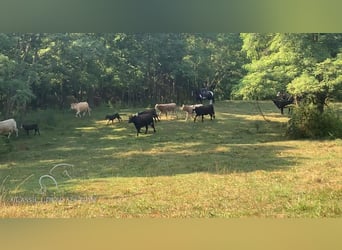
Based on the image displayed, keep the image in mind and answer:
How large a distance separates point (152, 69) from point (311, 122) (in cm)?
133

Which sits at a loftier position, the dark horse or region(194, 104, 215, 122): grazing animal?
the dark horse

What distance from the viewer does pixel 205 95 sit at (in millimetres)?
3811

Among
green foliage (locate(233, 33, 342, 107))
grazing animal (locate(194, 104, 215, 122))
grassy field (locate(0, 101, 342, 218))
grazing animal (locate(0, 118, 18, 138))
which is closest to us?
grassy field (locate(0, 101, 342, 218))

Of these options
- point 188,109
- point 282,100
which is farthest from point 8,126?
point 282,100

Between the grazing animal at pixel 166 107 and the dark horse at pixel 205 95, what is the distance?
209mm

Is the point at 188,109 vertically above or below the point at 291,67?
below

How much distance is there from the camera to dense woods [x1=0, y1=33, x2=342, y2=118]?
364 cm

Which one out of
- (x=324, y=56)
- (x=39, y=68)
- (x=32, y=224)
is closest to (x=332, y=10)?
(x=324, y=56)

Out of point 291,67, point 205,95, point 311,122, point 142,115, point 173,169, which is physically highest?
point 291,67

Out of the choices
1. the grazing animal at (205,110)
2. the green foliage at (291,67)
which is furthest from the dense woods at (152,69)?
the grazing animal at (205,110)

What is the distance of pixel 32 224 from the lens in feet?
11.5

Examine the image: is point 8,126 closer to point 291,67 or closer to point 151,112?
point 151,112

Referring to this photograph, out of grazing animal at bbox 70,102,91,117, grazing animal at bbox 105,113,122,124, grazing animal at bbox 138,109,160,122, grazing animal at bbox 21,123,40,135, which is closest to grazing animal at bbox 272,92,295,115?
grazing animal at bbox 138,109,160,122

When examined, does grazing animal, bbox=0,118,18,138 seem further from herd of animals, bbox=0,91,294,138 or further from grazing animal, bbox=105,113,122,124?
grazing animal, bbox=105,113,122,124
